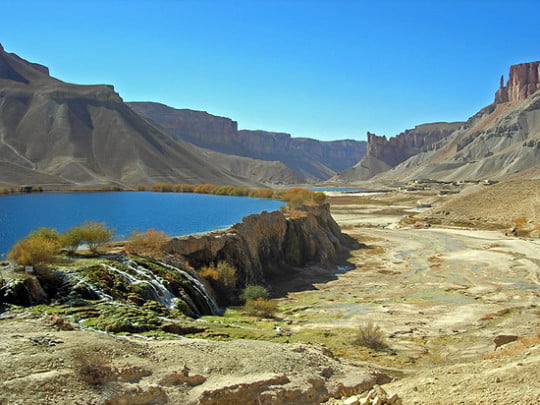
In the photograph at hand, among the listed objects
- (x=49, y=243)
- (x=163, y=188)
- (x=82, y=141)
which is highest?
(x=82, y=141)

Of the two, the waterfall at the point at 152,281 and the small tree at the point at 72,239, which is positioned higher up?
the small tree at the point at 72,239

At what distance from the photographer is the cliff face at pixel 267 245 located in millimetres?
24828

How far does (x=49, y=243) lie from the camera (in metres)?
18.2

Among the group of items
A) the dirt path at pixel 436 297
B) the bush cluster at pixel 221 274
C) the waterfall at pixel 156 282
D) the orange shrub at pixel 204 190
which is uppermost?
the orange shrub at pixel 204 190

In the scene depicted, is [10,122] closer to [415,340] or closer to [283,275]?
[283,275]

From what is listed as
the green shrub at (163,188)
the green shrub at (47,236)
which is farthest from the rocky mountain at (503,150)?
the green shrub at (47,236)

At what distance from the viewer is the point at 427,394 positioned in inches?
342

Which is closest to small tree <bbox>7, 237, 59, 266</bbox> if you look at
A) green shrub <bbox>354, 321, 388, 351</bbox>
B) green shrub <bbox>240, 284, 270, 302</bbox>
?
green shrub <bbox>240, 284, 270, 302</bbox>

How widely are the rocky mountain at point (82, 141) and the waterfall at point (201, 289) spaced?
7172cm

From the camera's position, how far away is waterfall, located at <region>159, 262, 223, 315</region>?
20.2m

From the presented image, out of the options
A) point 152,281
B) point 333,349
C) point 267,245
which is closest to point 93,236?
point 152,281

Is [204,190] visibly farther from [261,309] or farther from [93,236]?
[261,309]

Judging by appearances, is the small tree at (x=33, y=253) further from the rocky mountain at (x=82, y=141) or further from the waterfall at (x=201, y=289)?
the rocky mountain at (x=82, y=141)

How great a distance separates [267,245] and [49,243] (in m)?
16.7
